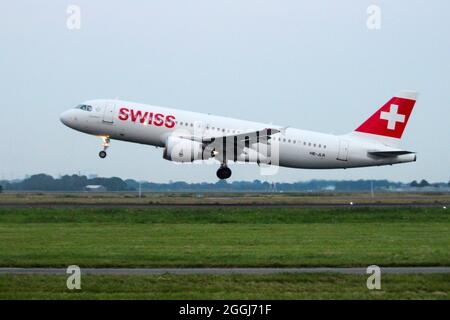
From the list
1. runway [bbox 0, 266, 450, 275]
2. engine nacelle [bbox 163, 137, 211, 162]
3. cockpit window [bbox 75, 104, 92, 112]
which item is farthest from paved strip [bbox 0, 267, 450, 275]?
cockpit window [bbox 75, 104, 92, 112]

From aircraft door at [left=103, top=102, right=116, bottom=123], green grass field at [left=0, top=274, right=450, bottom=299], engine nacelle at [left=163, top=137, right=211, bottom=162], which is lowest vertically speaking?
green grass field at [left=0, top=274, right=450, bottom=299]

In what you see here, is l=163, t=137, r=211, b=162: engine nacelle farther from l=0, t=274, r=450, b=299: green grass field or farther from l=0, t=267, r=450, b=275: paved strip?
l=0, t=274, r=450, b=299: green grass field

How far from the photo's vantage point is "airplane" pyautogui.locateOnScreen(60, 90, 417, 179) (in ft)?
172

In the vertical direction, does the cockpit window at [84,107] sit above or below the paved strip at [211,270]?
above

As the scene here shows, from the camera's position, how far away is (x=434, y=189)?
98812 mm

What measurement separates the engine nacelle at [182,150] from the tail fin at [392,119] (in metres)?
12.8

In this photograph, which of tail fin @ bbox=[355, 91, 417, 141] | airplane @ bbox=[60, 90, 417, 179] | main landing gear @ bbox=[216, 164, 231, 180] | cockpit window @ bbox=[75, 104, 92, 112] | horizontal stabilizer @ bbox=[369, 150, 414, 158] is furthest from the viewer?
tail fin @ bbox=[355, 91, 417, 141]

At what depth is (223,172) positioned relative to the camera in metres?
55.3

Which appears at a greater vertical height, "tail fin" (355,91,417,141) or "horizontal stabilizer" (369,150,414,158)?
"tail fin" (355,91,417,141)

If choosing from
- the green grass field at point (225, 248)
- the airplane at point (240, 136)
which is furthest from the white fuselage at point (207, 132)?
the green grass field at point (225, 248)

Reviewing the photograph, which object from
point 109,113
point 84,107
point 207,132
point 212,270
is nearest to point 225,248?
point 212,270

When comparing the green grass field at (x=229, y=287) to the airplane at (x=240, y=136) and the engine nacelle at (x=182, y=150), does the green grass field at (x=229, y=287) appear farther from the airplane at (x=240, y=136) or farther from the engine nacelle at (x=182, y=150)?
the airplane at (x=240, y=136)

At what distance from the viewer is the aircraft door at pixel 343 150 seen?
5693 centimetres
